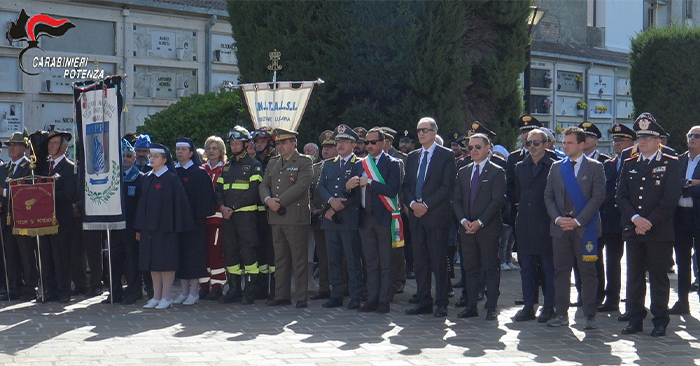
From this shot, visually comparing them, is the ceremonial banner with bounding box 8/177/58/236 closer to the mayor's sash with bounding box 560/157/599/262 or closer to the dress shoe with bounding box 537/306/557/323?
the dress shoe with bounding box 537/306/557/323

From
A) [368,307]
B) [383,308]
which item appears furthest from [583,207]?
[368,307]

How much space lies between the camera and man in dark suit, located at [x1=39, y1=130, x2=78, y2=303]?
1161 cm

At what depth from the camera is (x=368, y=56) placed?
619 inches

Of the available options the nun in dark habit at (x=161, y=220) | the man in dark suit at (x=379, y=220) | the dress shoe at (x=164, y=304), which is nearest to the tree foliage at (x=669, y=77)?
the man in dark suit at (x=379, y=220)

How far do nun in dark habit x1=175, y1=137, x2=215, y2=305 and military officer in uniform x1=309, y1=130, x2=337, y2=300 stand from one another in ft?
4.19

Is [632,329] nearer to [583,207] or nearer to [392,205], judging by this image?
[583,207]

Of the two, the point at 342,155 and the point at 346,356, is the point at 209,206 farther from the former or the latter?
the point at 346,356

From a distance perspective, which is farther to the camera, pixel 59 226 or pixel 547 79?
pixel 547 79

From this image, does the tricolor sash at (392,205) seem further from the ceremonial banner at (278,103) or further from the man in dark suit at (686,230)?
the man in dark suit at (686,230)

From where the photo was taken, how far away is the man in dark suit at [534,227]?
9602 millimetres

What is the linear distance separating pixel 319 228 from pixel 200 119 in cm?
489

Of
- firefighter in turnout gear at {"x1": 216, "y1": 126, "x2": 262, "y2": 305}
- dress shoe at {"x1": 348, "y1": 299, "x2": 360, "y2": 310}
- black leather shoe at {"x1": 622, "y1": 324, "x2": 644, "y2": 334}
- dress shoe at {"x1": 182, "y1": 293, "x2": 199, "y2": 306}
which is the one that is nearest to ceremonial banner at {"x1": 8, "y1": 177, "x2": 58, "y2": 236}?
dress shoe at {"x1": 182, "y1": 293, "x2": 199, "y2": 306}

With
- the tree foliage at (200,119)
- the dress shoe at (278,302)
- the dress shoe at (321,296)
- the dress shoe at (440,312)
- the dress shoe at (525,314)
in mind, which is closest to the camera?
the dress shoe at (525,314)

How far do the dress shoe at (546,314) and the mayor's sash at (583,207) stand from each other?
2.67 ft
